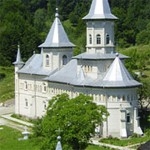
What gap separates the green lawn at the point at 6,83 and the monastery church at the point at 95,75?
11.4m

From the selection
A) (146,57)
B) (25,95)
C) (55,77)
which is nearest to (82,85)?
(55,77)

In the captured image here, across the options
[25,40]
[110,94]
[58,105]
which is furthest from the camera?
[25,40]

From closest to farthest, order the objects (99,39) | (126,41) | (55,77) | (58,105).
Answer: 1. (58,105)
2. (99,39)
3. (55,77)
4. (126,41)

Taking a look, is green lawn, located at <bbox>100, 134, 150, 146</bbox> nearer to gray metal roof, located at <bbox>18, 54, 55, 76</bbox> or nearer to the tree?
the tree

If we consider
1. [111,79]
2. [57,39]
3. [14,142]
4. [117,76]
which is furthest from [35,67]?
[14,142]

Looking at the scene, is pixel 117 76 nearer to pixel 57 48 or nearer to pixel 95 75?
pixel 95 75

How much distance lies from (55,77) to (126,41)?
4266cm

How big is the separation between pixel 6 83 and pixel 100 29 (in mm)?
28594

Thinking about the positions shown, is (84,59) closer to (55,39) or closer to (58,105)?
(55,39)

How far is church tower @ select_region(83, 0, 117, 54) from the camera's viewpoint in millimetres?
48781

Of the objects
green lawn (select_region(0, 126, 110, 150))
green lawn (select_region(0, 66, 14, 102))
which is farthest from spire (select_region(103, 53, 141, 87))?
green lawn (select_region(0, 66, 14, 102))

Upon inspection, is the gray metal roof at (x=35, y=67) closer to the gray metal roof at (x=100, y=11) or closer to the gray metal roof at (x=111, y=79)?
the gray metal roof at (x=111, y=79)

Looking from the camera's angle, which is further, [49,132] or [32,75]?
[32,75]

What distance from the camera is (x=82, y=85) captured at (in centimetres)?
4716
